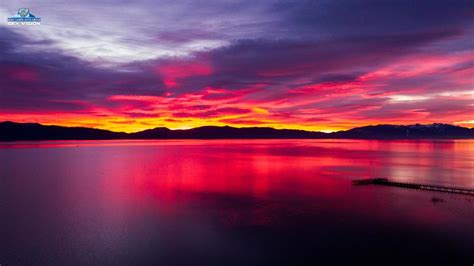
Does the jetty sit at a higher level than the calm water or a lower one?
higher

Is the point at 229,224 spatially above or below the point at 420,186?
below

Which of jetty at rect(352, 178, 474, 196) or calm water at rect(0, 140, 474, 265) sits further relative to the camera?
jetty at rect(352, 178, 474, 196)

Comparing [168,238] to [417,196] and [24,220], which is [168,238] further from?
[417,196]

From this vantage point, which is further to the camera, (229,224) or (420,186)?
(420,186)

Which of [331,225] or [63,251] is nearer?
[63,251]

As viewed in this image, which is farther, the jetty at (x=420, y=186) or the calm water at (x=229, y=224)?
the jetty at (x=420, y=186)

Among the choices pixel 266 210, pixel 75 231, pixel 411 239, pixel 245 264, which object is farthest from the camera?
pixel 266 210

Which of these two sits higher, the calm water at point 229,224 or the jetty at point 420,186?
the jetty at point 420,186

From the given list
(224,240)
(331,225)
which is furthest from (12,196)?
(331,225)

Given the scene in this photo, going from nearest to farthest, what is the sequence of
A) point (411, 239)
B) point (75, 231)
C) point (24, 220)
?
point (411, 239) → point (75, 231) → point (24, 220)

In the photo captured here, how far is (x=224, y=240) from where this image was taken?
3066cm

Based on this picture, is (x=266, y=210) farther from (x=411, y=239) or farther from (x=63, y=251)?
(x=63, y=251)

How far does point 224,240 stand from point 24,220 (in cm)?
2404

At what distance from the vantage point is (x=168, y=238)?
A: 31.7m
